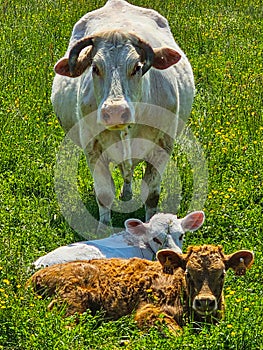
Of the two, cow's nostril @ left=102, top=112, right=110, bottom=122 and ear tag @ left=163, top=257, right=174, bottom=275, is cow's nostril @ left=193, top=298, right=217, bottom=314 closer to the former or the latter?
ear tag @ left=163, top=257, right=174, bottom=275

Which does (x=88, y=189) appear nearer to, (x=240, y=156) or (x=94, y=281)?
(x=240, y=156)

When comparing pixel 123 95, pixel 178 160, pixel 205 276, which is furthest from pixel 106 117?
A: pixel 178 160

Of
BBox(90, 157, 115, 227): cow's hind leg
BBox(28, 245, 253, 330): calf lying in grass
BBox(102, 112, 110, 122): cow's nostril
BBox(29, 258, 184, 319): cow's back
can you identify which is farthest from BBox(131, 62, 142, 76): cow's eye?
BBox(29, 258, 184, 319): cow's back

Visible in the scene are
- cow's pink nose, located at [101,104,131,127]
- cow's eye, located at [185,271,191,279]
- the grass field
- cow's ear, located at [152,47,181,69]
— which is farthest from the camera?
A: cow's ear, located at [152,47,181,69]

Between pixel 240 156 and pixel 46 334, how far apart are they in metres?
5.12

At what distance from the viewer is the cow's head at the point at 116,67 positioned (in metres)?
9.32

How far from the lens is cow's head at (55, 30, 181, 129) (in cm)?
932

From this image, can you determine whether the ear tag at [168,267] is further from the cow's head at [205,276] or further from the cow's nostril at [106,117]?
the cow's nostril at [106,117]

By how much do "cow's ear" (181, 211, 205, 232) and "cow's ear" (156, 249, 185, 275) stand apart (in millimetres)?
1559

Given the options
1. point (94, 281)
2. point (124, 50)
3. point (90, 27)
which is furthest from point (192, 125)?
point (94, 281)

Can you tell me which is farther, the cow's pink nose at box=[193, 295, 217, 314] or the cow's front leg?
the cow's front leg

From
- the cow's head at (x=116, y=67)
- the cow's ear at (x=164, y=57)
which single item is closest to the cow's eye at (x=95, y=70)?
the cow's head at (x=116, y=67)

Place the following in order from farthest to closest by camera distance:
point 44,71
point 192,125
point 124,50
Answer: point 44,71, point 192,125, point 124,50

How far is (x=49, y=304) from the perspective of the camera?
26.3 ft
